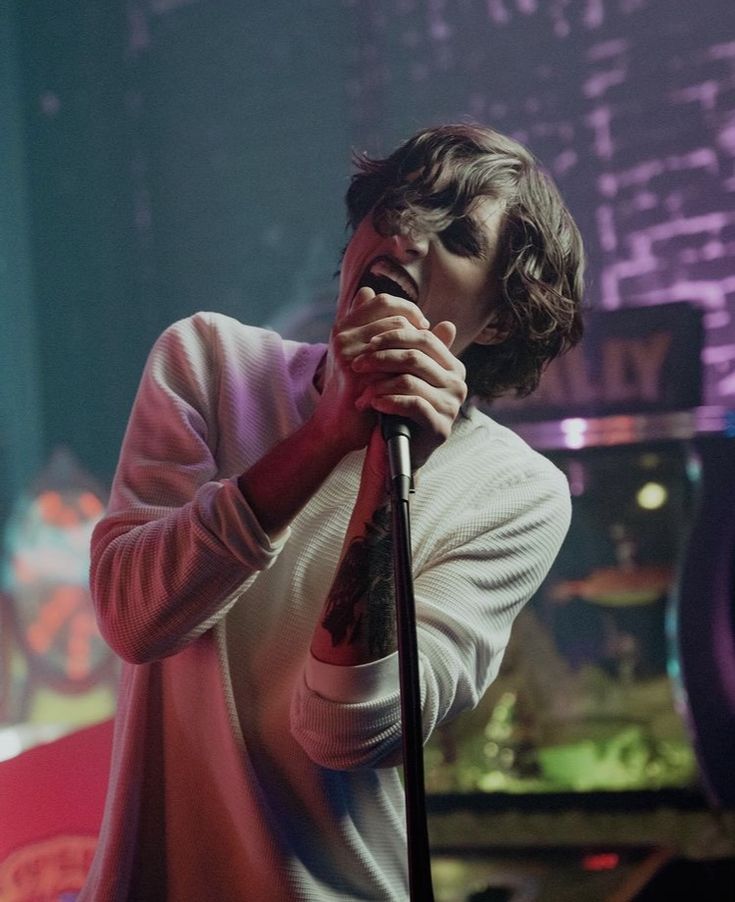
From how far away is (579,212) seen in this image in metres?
2.08

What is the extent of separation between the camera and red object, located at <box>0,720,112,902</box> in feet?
5.67

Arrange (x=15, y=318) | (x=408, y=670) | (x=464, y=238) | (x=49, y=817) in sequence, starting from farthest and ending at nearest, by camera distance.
A: (x=15, y=318)
(x=49, y=817)
(x=464, y=238)
(x=408, y=670)

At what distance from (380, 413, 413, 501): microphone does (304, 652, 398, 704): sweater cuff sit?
8.3 inches

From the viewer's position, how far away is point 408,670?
72 centimetres

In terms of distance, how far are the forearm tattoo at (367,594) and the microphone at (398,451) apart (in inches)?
5.7

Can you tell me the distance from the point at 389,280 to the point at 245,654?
1.34 feet

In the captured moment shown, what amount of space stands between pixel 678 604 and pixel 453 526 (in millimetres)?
1327

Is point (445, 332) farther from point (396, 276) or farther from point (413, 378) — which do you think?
point (396, 276)

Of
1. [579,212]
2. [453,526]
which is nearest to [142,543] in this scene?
[453,526]

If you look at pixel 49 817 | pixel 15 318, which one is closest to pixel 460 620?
pixel 49 817

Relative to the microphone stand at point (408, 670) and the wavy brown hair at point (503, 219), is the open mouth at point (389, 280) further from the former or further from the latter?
the microphone stand at point (408, 670)

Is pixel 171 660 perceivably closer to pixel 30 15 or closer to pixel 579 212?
pixel 579 212

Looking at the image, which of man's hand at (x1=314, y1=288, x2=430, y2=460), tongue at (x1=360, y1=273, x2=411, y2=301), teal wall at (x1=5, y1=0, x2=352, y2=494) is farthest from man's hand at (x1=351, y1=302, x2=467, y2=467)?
teal wall at (x1=5, y1=0, x2=352, y2=494)

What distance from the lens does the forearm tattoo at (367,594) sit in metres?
0.92
